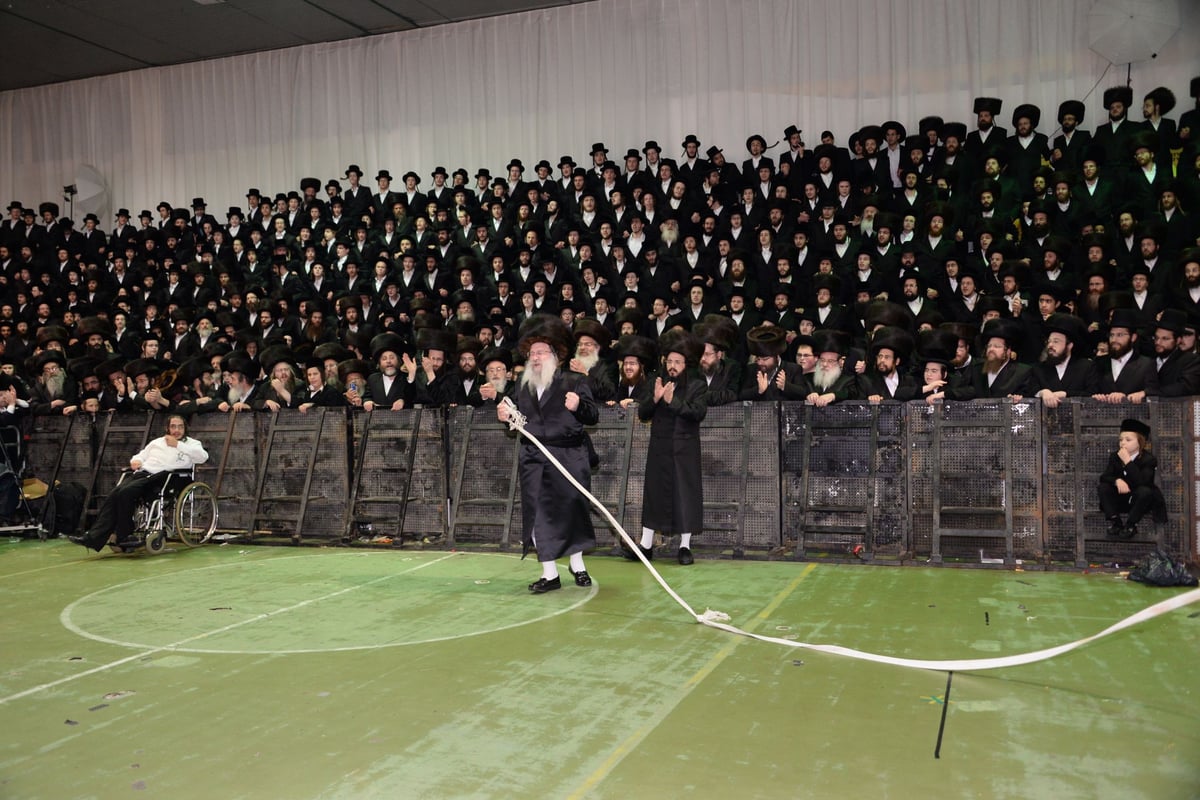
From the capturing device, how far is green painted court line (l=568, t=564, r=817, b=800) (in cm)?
381

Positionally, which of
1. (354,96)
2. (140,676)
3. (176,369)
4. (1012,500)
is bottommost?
(140,676)

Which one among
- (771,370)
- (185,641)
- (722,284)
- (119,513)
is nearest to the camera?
(185,641)

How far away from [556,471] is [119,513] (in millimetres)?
4951

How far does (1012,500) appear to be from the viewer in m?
8.32

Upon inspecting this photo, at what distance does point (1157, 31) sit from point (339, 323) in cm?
1335

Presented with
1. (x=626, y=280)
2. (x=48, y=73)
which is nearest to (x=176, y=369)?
(x=626, y=280)

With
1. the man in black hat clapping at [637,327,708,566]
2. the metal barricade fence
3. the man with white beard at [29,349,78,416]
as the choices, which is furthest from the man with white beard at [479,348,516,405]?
the man with white beard at [29,349,78,416]

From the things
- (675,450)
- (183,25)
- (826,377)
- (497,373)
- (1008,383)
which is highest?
(183,25)

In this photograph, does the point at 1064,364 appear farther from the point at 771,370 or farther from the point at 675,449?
the point at 675,449

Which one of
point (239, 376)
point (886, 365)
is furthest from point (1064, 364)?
point (239, 376)

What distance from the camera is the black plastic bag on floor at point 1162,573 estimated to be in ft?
23.6

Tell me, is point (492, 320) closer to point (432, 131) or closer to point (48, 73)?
point (432, 131)

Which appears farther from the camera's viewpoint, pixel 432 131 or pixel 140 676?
pixel 432 131

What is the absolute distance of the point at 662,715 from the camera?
4.54 metres
